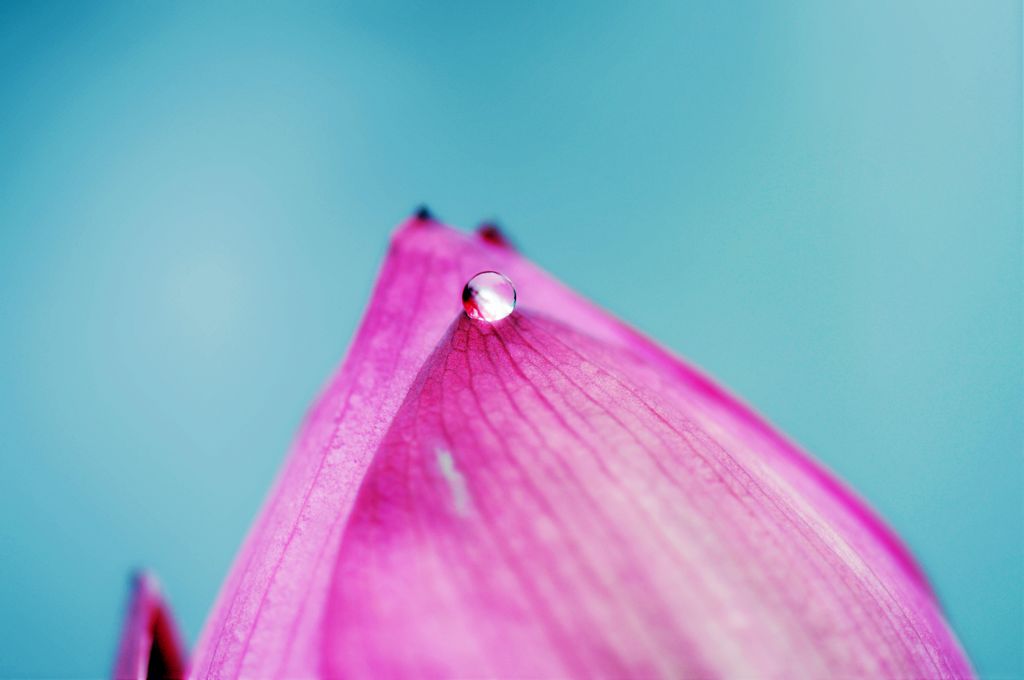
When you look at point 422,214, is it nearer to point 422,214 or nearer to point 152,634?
point 422,214

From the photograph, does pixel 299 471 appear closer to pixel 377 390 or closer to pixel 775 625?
pixel 377 390

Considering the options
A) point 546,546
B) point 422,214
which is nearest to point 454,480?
point 546,546

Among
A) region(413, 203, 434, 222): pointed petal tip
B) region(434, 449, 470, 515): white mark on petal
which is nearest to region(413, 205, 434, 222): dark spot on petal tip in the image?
region(413, 203, 434, 222): pointed petal tip

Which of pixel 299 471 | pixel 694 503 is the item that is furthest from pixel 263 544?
pixel 694 503

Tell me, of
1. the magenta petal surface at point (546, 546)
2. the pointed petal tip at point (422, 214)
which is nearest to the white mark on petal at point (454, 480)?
the magenta petal surface at point (546, 546)

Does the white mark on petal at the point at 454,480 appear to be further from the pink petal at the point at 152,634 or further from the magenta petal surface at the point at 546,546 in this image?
the pink petal at the point at 152,634

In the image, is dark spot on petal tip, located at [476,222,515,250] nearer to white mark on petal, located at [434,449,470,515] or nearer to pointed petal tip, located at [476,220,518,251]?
pointed petal tip, located at [476,220,518,251]

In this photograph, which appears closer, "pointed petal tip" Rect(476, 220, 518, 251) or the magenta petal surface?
the magenta petal surface

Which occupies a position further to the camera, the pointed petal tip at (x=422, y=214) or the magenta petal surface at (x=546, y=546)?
the pointed petal tip at (x=422, y=214)
